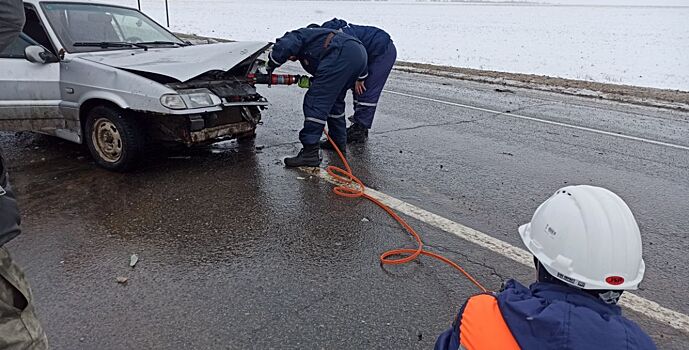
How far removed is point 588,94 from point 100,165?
957cm

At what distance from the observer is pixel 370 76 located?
6281mm

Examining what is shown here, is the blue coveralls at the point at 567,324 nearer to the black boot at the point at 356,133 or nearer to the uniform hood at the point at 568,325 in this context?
the uniform hood at the point at 568,325

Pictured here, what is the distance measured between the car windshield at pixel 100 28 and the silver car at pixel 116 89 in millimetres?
17

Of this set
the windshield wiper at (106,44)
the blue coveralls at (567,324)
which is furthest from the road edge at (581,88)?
the blue coveralls at (567,324)

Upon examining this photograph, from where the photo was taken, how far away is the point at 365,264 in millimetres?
3348

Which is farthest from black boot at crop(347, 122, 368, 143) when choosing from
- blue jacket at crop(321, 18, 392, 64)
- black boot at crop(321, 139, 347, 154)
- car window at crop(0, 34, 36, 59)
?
car window at crop(0, 34, 36, 59)

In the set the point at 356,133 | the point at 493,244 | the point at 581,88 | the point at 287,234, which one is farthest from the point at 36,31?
the point at 581,88

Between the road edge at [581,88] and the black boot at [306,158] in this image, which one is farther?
the road edge at [581,88]

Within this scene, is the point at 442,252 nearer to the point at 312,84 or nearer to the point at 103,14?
the point at 312,84

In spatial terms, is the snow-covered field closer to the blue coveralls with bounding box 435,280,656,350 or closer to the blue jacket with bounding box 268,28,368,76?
the blue jacket with bounding box 268,28,368,76

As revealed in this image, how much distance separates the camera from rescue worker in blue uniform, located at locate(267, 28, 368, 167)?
500cm

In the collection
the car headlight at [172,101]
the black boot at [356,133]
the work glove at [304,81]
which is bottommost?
the black boot at [356,133]

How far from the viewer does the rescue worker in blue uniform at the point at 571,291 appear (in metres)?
1.30

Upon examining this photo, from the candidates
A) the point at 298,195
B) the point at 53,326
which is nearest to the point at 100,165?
the point at 298,195
